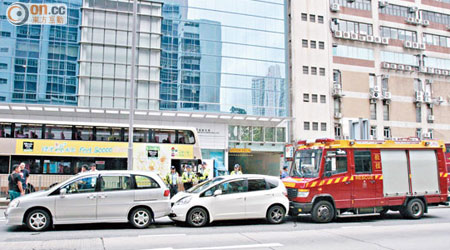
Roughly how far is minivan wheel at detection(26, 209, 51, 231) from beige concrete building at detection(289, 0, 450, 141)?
94.4 feet

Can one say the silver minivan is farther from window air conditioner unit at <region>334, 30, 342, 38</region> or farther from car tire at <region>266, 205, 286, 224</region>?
window air conditioner unit at <region>334, 30, 342, 38</region>

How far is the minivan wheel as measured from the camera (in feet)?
33.8

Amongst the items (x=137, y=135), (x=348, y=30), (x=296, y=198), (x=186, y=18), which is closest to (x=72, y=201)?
(x=296, y=198)

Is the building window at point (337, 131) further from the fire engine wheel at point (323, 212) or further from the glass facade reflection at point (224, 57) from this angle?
the fire engine wheel at point (323, 212)

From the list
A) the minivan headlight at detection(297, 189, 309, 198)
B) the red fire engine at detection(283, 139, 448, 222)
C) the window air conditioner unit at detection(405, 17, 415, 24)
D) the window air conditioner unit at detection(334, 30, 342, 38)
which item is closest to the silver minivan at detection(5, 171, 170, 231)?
the minivan headlight at detection(297, 189, 309, 198)

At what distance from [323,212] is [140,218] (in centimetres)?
584

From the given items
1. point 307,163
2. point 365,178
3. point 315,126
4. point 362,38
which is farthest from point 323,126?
point 307,163

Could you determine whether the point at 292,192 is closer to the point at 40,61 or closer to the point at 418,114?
the point at 40,61

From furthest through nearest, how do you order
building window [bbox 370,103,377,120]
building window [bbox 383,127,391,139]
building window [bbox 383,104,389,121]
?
building window [bbox 383,104,389,121] → building window [bbox 383,127,391,139] → building window [bbox 370,103,377,120]

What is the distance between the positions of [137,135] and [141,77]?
12.2 metres

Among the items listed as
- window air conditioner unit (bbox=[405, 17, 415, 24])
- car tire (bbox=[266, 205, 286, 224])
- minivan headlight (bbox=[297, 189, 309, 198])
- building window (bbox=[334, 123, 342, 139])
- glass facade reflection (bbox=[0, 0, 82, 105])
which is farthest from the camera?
window air conditioner unit (bbox=[405, 17, 415, 24])

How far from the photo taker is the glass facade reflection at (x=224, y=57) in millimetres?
33562

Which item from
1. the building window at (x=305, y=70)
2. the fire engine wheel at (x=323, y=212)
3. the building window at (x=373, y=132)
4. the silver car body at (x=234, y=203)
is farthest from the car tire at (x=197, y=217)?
the building window at (x=373, y=132)

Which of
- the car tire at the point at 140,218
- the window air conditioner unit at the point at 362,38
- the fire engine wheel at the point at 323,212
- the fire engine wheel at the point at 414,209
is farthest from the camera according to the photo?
the window air conditioner unit at the point at 362,38
